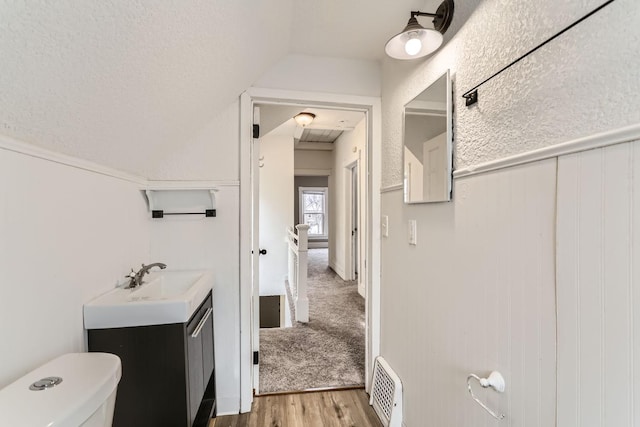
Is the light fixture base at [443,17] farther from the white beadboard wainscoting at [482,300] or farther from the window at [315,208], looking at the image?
the window at [315,208]

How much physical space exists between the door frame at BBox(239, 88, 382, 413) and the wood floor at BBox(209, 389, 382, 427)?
89 mm

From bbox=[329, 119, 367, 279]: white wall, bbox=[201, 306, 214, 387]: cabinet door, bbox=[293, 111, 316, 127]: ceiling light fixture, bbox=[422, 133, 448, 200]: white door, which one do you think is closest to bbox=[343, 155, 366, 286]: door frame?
bbox=[329, 119, 367, 279]: white wall

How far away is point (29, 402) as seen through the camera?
0.67 metres

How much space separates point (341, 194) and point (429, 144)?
13.8 feet

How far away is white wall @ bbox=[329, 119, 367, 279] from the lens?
4538 mm

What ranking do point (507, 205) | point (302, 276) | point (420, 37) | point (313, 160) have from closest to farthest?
point (507, 205)
point (420, 37)
point (302, 276)
point (313, 160)

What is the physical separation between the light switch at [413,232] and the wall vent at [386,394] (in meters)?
0.83

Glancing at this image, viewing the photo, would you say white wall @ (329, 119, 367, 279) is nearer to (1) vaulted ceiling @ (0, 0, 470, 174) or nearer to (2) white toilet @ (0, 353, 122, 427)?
(1) vaulted ceiling @ (0, 0, 470, 174)

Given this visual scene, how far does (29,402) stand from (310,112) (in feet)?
10.7

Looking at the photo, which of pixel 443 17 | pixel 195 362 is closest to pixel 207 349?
pixel 195 362

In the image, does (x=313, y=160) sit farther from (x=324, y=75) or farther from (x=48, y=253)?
(x=48, y=253)

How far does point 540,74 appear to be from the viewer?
2.74 ft

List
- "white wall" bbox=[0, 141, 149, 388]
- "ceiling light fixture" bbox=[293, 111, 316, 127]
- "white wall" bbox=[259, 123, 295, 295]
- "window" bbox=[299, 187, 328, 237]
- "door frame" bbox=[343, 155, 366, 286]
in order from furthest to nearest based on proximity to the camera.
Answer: "window" bbox=[299, 187, 328, 237] < "door frame" bbox=[343, 155, 366, 286] < "white wall" bbox=[259, 123, 295, 295] < "ceiling light fixture" bbox=[293, 111, 316, 127] < "white wall" bbox=[0, 141, 149, 388]

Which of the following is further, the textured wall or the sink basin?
the sink basin
